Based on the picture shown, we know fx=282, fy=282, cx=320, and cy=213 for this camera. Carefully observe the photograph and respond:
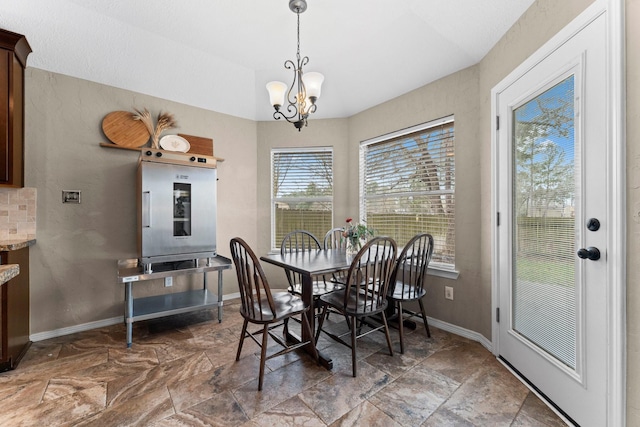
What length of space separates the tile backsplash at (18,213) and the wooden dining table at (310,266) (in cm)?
205

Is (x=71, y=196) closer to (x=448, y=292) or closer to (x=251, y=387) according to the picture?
(x=251, y=387)

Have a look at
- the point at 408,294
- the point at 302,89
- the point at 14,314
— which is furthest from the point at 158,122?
the point at 408,294

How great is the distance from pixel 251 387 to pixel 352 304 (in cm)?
85

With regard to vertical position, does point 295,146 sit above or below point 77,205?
above

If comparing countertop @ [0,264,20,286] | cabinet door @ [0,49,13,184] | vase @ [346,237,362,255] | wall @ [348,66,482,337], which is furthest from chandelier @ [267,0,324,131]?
cabinet door @ [0,49,13,184]

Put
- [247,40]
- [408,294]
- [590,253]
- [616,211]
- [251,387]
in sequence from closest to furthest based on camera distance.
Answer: [616,211] → [590,253] → [251,387] → [408,294] → [247,40]

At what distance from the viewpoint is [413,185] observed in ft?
9.99

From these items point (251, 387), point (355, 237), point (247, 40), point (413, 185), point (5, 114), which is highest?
point (247, 40)

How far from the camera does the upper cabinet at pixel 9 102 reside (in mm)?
2062

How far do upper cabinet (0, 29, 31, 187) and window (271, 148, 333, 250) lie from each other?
7.83 feet

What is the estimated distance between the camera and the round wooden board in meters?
2.75

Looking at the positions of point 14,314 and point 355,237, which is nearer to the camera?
point 14,314

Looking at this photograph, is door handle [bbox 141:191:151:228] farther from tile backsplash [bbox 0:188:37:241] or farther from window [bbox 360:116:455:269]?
window [bbox 360:116:455:269]

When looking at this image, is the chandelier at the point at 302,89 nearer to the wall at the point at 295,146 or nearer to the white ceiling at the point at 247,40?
the white ceiling at the point at 247,40
